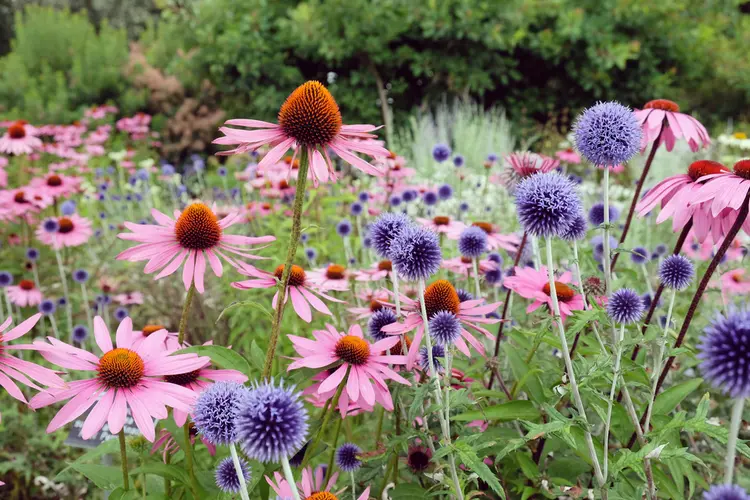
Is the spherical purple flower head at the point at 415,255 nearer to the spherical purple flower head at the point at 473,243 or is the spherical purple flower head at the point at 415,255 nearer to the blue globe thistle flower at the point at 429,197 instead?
the spherical purple flower head at the point at 473,243

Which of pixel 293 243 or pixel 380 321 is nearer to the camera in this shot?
pixel 293 243

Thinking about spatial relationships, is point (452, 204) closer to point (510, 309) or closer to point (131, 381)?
point (510, 309)

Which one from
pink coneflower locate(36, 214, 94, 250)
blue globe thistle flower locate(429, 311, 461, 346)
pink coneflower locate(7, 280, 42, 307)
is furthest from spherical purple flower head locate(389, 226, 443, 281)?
pink coneflower locate(7, 280, 42, 307)

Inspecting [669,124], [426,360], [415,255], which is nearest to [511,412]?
[426,360]

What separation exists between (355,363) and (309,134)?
0.54 m

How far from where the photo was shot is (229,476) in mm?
1271

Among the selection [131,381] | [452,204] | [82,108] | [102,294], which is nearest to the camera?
[131,381]

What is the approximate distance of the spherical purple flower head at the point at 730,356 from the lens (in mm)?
867

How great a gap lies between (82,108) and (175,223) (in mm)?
9773

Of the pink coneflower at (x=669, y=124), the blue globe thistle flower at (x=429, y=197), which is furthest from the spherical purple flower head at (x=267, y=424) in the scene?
the blue globe thistle flower at (x=429, y=197)

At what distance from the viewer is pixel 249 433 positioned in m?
0.96

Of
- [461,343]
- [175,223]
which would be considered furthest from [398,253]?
[175,223]

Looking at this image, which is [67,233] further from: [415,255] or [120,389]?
[415,255]

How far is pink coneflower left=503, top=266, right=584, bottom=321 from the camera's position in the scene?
64.4 inches
